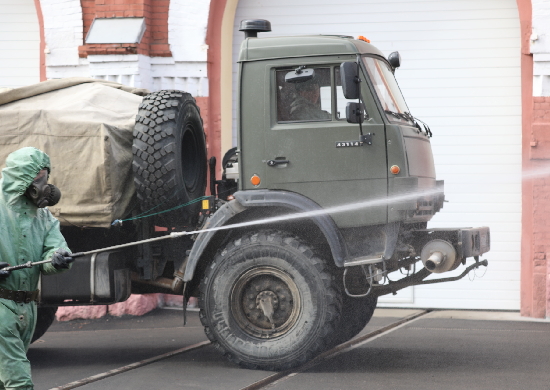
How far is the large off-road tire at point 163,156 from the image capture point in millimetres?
8359

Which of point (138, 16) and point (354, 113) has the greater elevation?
point (138, 16)

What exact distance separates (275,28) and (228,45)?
0.70 metres

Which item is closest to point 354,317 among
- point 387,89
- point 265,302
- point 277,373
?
point 265,302

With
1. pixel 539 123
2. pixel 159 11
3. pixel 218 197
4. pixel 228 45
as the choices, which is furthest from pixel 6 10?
pixel 539 123

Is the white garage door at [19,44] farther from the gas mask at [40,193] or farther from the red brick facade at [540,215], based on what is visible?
the gas mask at [40,193]

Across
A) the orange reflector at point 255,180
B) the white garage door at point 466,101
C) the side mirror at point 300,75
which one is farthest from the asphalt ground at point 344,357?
the side mirror at point 300,75

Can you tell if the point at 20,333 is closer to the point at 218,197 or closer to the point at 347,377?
the point at 347,377

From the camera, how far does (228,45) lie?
13.4 meters

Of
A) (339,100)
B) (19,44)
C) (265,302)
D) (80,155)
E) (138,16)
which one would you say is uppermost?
(138,16)

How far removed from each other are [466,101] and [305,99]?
519 cm

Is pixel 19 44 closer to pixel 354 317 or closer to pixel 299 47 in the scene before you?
pixel 299 47

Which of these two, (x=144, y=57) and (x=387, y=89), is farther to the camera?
(x=144, y=57)

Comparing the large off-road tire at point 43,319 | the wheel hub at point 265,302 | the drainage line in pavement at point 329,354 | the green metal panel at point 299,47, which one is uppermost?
the green metal panel at point 299,47

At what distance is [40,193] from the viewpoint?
223 inches
